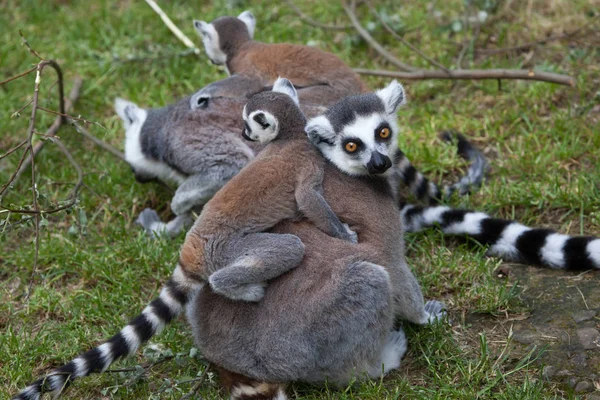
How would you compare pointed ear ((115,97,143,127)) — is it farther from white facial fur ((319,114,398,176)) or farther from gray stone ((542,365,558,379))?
gray stone ((542,365,558,379))

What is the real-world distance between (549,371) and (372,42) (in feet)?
11.9

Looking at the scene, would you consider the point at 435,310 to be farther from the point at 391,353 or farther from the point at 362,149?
the point at 362,149

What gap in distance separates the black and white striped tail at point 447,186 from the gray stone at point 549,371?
1509mm

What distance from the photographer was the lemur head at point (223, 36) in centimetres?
574

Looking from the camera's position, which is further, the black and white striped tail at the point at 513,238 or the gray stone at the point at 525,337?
the black and white striped tail at the point at 513,238

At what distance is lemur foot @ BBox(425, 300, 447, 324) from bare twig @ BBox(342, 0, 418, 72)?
2.54 meters

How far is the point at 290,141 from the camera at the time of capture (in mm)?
4121

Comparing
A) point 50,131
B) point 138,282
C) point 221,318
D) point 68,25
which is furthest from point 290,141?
point 68,25

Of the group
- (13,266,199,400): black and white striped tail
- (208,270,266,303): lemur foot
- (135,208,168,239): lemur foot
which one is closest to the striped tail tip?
(13,266,199,400): black and white striped tail

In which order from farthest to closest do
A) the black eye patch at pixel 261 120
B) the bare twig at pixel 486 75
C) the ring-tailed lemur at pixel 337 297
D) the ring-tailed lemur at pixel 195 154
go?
the bare twig at pixel 486 75
the ring-tailed lemur at pixel 195 154
the black eye patch at pixel 261 120
the ring-tailed lemur at pixel 337 297

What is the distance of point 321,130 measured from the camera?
401cm

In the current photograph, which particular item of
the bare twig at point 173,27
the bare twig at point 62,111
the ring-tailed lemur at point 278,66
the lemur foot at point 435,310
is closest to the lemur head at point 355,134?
the lemur foot at point 435,310

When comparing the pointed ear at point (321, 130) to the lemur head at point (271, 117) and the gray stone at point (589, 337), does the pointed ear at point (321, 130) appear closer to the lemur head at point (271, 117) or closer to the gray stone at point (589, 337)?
the lemur head at point (271, 117)

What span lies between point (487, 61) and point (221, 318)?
379 centimetres
